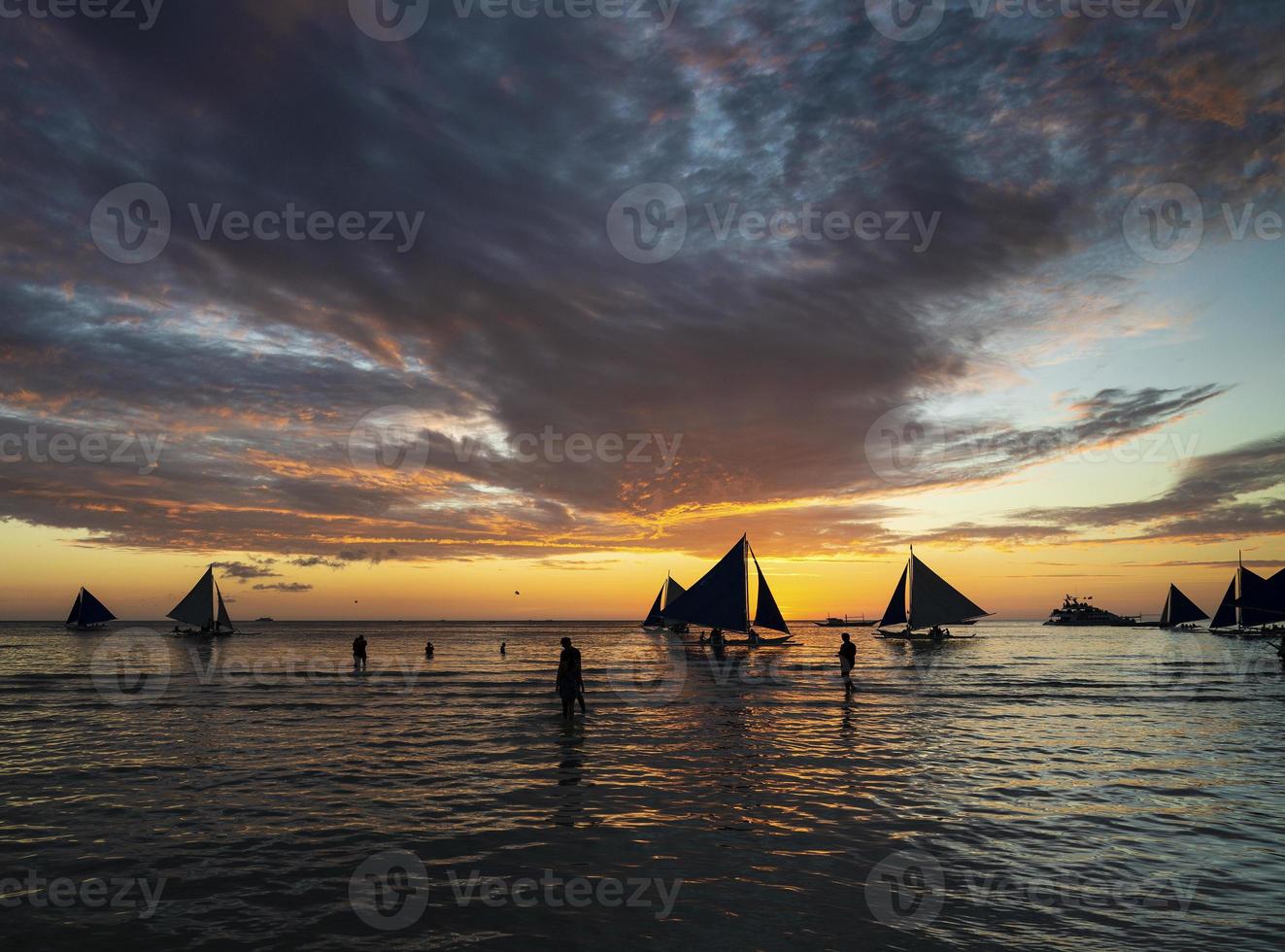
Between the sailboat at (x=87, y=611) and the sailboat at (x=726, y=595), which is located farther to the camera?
the sailboat at (x=87, y=611)

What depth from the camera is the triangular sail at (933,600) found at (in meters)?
91.8

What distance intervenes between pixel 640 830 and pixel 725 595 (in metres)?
52.4

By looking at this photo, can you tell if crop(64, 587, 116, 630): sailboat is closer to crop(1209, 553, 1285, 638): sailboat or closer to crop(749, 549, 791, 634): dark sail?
crop(749, 549, 791, 634): dark sail

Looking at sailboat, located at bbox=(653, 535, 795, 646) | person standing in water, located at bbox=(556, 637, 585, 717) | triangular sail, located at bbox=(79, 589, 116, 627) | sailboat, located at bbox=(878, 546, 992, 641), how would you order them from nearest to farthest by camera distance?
person standing in water, located at bbox=(556, 637, 585, 717) < sailboat, located at bbox=(653, 535, 795, 646) < sailboat, located at bbox=(878, 546, 992, 641) < triangular sail, located at bbox=(79, 589, 116, 627)

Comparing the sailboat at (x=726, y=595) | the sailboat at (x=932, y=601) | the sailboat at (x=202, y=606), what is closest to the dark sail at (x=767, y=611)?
the sailboat at (x=726, y=595)

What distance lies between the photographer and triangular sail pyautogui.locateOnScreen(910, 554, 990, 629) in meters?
91.8

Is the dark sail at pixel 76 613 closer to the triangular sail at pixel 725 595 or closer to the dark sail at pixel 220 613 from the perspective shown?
the dark sail at pixel 220 613

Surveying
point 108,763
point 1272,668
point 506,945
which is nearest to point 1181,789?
point 506,945

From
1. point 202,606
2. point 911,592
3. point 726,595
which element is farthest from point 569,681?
point 202,606

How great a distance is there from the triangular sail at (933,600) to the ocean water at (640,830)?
204 feet

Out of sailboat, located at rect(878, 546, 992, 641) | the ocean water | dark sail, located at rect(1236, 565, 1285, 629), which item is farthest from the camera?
A: sailboat, located at rect(878, 546, 992, 641)

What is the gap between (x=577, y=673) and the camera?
26906 millimetres

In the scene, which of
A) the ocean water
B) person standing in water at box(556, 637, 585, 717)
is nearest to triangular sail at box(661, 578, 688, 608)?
the ocean water

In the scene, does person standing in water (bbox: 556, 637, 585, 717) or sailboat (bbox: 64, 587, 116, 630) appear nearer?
person standing in water (bbox: 556, 637, 585, 717)
